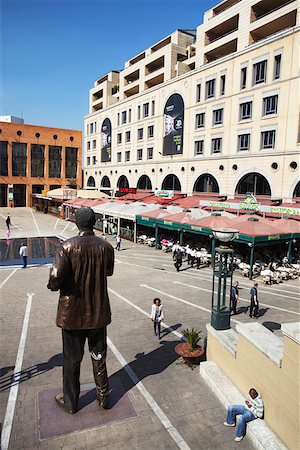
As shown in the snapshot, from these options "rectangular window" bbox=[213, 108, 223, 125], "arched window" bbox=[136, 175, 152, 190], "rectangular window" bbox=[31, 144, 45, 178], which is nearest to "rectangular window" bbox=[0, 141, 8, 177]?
"rectangular window" bbox=[31, 144, 45, 178]

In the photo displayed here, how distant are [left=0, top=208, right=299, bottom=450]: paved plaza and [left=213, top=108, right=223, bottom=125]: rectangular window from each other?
74.8 feet

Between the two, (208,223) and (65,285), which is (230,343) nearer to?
(65,285)

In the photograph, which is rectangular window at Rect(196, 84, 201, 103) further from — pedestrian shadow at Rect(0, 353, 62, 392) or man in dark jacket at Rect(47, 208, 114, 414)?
man in dark jacket at Rect(47, 208, 114, 414)

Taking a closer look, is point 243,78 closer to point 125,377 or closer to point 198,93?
point 198,93

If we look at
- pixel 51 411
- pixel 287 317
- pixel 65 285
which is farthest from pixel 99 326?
pixel 287 317

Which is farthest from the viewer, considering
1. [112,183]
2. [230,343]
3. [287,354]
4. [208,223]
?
[112,183]

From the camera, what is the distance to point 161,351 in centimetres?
880

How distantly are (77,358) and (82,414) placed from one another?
1.08 m

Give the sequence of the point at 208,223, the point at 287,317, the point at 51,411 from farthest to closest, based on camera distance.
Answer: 1. the point at 208,223
2. the point at 287,317
3. the point at 51,411

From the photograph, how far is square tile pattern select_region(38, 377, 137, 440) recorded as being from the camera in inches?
219

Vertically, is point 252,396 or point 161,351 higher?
point 252,396

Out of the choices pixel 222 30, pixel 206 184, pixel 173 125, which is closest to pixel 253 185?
pixel 206 184

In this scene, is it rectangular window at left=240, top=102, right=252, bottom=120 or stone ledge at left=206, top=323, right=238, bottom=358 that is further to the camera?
rectangular window at left=240, top=102, right=252, bottom=120

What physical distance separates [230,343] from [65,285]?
12.3 feet
